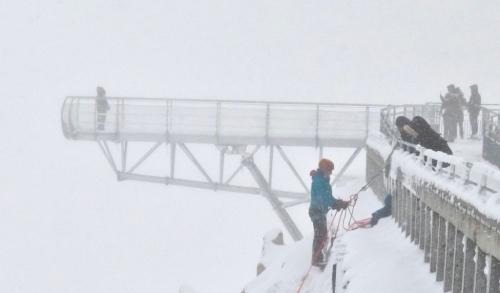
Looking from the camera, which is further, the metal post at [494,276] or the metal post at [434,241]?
the metal post at [434,241]

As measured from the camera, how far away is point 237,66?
19538 centimetres

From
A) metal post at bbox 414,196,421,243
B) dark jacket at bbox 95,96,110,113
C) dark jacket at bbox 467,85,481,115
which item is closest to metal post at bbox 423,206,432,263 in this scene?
metal post at bbox 414,196,421,243

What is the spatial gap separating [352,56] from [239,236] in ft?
355

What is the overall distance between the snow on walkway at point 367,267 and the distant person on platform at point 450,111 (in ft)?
21.1

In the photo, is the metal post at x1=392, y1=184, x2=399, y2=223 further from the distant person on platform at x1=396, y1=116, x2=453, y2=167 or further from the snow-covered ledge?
the distant person on platform at x1=396, y1=116, x2=453, y2=167

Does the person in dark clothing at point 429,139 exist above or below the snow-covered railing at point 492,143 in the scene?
above

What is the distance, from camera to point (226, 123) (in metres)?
22.8

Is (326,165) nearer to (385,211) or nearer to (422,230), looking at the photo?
(422,230)

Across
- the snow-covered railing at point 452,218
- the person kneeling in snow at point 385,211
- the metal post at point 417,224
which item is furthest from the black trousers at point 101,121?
the metal post at point 417,224

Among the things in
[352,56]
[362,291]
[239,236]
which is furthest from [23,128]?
[362,291]

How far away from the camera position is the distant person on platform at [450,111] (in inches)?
778

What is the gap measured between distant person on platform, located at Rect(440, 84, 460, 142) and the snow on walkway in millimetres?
6423

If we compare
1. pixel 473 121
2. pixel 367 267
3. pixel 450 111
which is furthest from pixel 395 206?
pixel 473 121

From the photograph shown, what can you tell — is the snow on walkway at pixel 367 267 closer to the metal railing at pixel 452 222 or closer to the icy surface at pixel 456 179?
the metal railing at pixel 452 222
